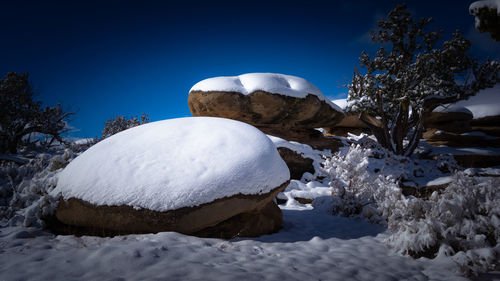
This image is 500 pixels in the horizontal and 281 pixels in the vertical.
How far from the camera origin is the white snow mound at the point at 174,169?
110 inches

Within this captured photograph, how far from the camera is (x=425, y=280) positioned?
80.8 inches

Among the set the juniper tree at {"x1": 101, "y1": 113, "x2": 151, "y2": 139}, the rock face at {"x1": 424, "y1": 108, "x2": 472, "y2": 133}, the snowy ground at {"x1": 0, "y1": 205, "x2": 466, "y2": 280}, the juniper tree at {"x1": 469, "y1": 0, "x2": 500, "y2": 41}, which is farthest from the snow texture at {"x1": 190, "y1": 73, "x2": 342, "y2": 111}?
the juniper tree at {"x1": 101, "y1": 113, "x2": 151, "y2": 139}

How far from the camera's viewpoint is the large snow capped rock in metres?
9.23

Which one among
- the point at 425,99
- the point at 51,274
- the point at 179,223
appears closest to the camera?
the point at 51,274

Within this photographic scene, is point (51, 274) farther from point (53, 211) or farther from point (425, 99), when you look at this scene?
point (425, 99)

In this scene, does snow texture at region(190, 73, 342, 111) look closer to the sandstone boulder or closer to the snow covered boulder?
the sandstone boulder

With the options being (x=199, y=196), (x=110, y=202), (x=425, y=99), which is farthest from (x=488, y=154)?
(x=110, y=202)

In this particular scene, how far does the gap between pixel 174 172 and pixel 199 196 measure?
55 cm

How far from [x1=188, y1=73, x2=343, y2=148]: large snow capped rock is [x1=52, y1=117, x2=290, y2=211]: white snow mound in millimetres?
5464

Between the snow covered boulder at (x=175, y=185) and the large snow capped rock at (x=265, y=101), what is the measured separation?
18.7 feet

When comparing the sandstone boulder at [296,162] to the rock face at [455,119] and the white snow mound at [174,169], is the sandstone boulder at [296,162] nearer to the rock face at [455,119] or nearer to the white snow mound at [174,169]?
the white snow mound at [174,169]

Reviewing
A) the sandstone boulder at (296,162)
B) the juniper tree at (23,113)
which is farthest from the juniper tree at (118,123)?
the sandstone boulder at (296,162)

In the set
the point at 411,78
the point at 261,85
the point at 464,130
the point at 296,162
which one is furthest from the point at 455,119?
the point at 261,85

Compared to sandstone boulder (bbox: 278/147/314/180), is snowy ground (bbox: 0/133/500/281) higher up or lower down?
lower down
